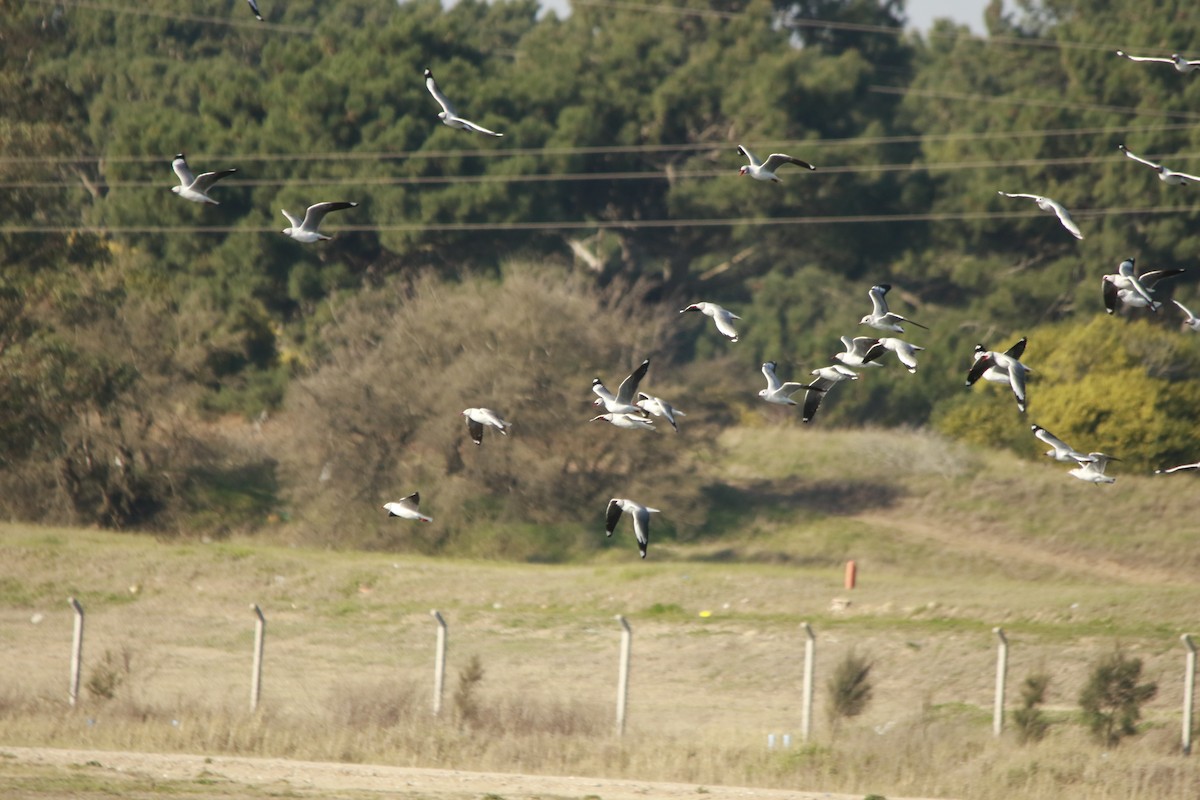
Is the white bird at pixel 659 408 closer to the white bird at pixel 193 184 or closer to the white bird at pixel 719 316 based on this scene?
the white bird at pixel 719 316

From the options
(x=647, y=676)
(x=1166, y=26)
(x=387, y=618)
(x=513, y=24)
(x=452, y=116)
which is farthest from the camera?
(x=513, y=24)

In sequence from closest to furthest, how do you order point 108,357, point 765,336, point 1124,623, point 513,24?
point 1124,623, point 108,357, point 765,336, point 513,24

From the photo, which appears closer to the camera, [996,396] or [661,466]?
[661,466]

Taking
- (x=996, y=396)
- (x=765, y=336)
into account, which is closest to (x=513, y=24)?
(x=765, y=336)

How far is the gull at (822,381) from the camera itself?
1455 centimetres

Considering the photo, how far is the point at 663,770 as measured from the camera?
1664cm

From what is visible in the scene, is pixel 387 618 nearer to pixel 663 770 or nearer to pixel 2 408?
pixel 2 408

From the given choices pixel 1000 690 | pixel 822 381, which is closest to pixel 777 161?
pixel 822 381

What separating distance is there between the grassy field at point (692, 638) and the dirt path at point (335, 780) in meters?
0.46

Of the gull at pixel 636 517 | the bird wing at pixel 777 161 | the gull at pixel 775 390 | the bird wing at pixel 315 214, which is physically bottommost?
the gull at pixel 636 517

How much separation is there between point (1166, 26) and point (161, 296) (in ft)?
98.5

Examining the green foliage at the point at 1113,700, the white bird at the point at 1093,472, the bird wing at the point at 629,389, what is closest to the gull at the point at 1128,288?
the white bird at the point at 1093,472

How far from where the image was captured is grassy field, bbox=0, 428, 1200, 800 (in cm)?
1741

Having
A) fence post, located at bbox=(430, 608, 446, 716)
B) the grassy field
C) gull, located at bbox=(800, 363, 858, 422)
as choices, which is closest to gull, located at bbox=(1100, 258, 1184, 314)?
gull, located at bbox=(800, 363, 858, 422)
